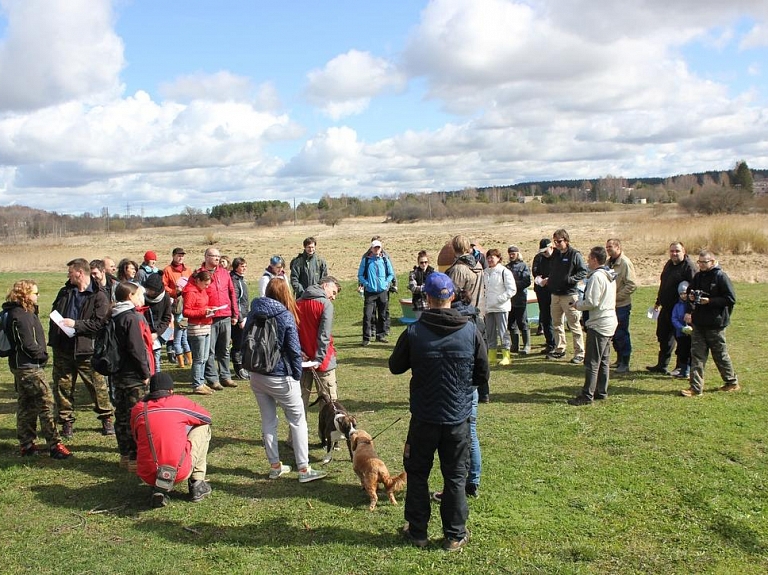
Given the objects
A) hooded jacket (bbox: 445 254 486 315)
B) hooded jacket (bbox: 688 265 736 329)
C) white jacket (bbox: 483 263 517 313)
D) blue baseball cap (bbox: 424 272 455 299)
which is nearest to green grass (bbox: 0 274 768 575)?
hooded jacket (bbox: 688 265 736 329)

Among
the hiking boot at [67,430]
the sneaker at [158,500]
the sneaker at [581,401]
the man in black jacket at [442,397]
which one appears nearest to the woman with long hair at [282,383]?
the sneaker at [158,500]

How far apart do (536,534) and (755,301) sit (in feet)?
44.8

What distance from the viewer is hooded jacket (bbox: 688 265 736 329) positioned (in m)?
7.80

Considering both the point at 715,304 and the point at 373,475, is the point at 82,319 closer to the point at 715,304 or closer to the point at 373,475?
the point at 373,475

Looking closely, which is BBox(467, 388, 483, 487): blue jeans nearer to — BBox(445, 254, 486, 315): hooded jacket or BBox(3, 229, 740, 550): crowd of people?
BBox(3, 229, 740, 550): crowd of people

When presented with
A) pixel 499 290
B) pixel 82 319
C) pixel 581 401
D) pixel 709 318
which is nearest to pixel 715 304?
pixel 709 318

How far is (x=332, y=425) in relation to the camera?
20.1ft

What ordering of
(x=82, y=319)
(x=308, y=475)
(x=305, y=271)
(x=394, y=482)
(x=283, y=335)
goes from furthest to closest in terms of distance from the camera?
(x=305, y=271)
(x=82, y=319)
(x=308, y=475)
(x=283, y=335)
(x=394, y=482)

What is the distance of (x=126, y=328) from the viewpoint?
5.88 meters

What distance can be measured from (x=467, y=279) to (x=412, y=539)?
2.72m

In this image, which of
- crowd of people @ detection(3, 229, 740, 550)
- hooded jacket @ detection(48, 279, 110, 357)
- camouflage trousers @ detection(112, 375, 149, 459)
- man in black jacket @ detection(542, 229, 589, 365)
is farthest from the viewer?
man in black jacket @ detection(542, 229, 589, 365)

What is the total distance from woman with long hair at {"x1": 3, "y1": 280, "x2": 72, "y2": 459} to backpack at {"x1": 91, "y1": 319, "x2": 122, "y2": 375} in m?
0.76

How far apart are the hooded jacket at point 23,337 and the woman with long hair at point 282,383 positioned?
2.42 metres

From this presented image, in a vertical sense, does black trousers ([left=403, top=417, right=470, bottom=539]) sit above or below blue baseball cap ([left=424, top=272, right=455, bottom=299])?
below
